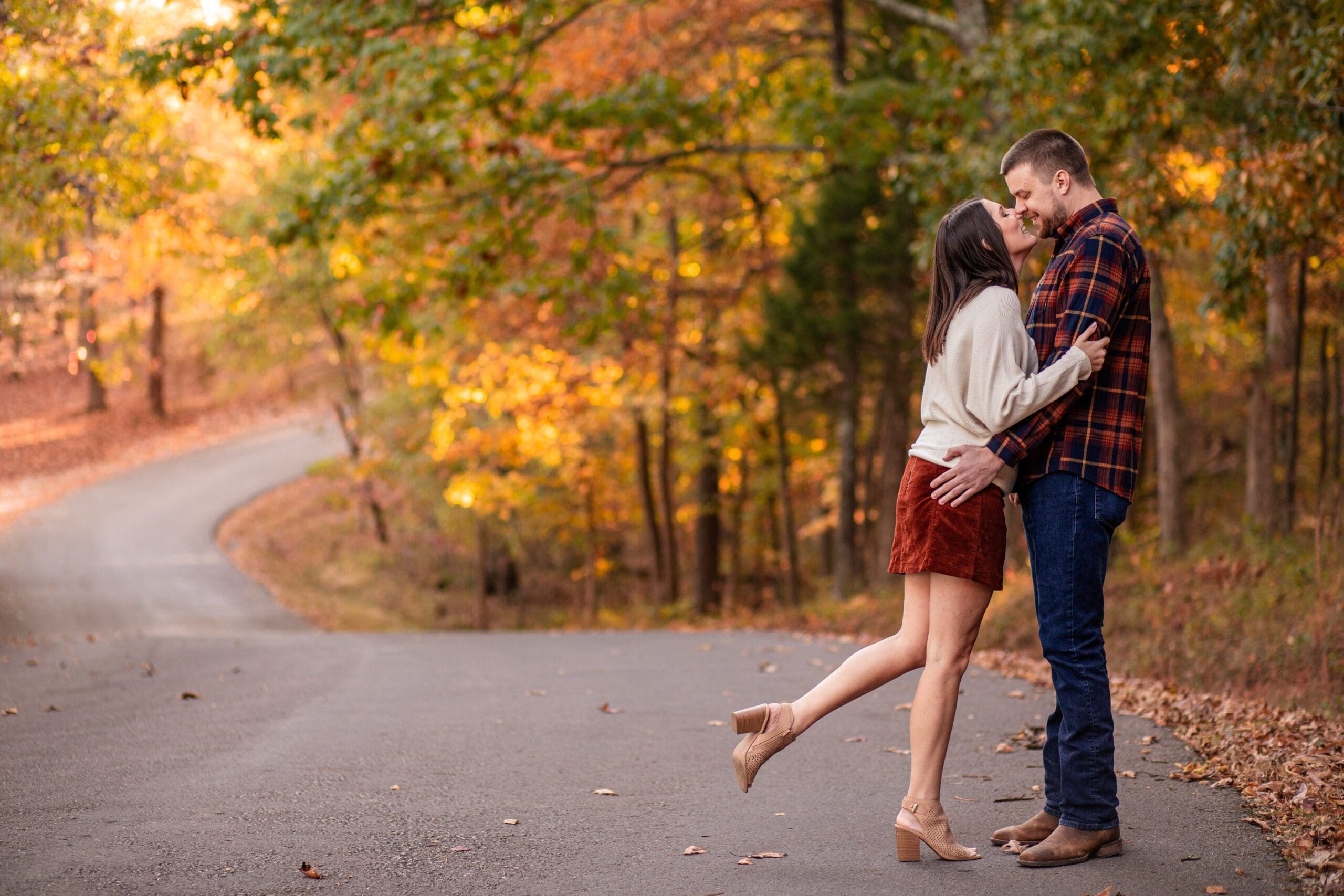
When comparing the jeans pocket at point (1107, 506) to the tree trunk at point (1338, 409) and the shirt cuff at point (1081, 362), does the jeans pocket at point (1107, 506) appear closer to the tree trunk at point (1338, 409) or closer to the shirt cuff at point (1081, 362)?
the shirt cuff at point (1081, 362)

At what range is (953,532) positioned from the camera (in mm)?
3922

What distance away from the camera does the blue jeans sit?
3.83 meters

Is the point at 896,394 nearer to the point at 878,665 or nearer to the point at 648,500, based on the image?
the point at 648,500

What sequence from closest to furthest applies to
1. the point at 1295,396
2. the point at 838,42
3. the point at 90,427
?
the point at 1295,396 < the point at 838,42 < the point at 90,427

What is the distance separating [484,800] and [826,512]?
22679mm

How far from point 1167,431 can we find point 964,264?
8.81m

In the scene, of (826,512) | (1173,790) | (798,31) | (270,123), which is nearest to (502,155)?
(270,123)

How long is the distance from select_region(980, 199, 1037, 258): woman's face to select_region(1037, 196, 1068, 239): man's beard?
8cm

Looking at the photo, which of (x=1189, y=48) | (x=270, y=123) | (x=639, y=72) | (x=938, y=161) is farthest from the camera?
(x=639, y=72)

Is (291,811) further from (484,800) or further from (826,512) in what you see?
(826,512)

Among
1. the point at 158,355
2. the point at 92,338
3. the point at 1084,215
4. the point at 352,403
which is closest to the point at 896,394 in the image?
the point at 1084,215

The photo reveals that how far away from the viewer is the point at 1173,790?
479 centimetres

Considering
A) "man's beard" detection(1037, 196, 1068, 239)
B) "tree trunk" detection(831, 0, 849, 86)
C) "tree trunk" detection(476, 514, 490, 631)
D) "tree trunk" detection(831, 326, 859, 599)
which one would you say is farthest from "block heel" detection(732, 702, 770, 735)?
"tree trunk" detection(476, 514, 490, 631)

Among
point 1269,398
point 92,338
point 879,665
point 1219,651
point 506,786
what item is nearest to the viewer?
point 879,665
